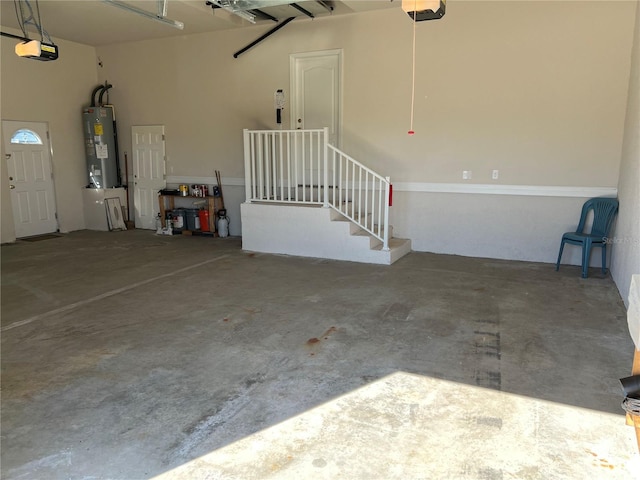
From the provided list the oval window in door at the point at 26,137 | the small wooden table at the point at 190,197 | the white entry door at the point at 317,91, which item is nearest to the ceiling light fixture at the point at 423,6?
the white entry door at the point at 317,91

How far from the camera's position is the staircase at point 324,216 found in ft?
19.9

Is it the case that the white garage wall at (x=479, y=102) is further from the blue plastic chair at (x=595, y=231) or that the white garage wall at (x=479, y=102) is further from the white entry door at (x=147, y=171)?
the white entry door at (x=147, y=171)

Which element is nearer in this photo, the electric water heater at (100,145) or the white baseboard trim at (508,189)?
the white baseboard trim at (508,189)

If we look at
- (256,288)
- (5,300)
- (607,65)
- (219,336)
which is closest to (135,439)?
(219,336)

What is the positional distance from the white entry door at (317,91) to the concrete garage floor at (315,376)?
9.60 ft

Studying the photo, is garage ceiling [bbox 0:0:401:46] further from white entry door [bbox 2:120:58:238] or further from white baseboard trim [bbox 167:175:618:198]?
white baseboard trim [bbox 167:175:618:198]

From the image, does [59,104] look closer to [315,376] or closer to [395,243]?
[395,243]

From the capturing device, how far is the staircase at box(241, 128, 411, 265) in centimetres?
606

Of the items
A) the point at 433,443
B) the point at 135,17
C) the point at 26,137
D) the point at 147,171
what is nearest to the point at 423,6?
the point at 433,443

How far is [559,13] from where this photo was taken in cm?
547

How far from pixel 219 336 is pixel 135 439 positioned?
1.35 m

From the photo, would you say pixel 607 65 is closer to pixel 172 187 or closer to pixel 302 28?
pixel 302 28

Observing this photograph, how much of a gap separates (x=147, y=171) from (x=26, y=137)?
2.07 meters

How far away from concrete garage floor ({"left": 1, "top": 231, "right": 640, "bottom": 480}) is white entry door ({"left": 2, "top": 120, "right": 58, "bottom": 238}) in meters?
3.05
